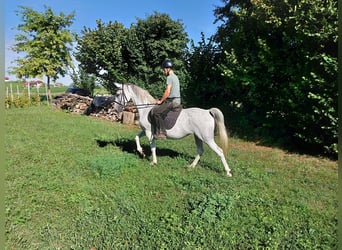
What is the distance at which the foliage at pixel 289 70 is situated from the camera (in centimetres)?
551

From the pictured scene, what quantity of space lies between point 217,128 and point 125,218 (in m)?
2.53

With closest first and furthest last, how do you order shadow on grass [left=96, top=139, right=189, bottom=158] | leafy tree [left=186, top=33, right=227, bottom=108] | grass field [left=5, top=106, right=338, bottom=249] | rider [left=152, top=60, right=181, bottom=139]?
1. grass field [left=5, top=106, right=338, bottom=249]
2. rider [left=152, top=60, right=181, bottom=139]
3. shadow on grass [left=96, top=139, right=189, bottom=158]
4. leafy tree [left=186, top=33, right=227, bottom=108]

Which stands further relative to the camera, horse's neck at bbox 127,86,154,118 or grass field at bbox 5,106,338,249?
horse's neck at bbox 127,86,154,118

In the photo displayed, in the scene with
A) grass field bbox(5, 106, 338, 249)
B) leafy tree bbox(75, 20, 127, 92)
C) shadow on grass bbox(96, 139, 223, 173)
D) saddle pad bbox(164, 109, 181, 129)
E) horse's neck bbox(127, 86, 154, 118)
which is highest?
leafy tree bbox(75, 20, 127, 92)

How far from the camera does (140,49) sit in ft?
41.5

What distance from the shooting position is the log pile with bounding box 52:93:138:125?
11356 mm

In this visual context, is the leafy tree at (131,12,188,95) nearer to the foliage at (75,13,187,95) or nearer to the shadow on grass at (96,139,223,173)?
the foliage at (75,13,187,95)

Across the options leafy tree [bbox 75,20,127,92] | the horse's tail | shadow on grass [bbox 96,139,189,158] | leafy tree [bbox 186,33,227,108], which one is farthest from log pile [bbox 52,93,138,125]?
the horse's tail

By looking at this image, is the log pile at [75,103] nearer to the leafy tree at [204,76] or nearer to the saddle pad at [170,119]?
the leafy tree at [204,76]

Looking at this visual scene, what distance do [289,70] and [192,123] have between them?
367cm

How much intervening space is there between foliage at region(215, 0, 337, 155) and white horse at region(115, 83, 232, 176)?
2.47m

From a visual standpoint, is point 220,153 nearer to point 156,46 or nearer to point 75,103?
point 156,46

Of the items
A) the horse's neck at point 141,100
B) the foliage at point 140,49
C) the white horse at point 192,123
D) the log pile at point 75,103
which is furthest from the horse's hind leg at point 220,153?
the log pile at point 75,103

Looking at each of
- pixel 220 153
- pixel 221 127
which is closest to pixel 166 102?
pixel 221 127
